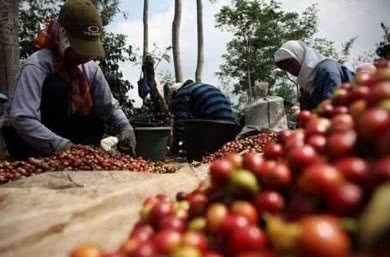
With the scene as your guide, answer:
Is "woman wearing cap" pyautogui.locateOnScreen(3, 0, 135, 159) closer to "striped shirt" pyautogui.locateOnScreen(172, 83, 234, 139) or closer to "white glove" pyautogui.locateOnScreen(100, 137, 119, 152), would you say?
"white glove" pyautogui.locateOnScreen(100, 137, 119, 152)

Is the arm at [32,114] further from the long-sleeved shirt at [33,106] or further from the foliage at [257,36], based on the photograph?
the foliage at [257,36]

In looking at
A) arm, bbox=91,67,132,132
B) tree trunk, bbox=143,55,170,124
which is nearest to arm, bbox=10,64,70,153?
arm, bbox=91,67,132,132

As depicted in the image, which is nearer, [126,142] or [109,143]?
[126,142]

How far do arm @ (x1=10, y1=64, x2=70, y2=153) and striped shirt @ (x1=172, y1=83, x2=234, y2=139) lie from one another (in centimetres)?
445

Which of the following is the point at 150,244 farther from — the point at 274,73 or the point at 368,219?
the point at 274,73

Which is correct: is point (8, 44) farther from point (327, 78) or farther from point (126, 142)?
point (327, 78)

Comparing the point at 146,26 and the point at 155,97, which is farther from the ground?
the point at 146,26

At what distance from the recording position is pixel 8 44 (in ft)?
22.3

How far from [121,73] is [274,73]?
65.8 ft

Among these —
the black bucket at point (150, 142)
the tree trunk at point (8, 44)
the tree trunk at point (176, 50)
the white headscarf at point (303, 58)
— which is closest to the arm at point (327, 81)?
the white headscarf at point (303, 58)

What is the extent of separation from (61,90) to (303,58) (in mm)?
2632

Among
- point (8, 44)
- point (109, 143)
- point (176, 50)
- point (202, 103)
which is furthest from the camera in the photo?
point (176, 50)

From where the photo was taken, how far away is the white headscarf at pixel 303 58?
5391 millimetres

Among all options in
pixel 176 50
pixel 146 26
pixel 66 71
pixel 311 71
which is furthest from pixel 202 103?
pixel 146 26
